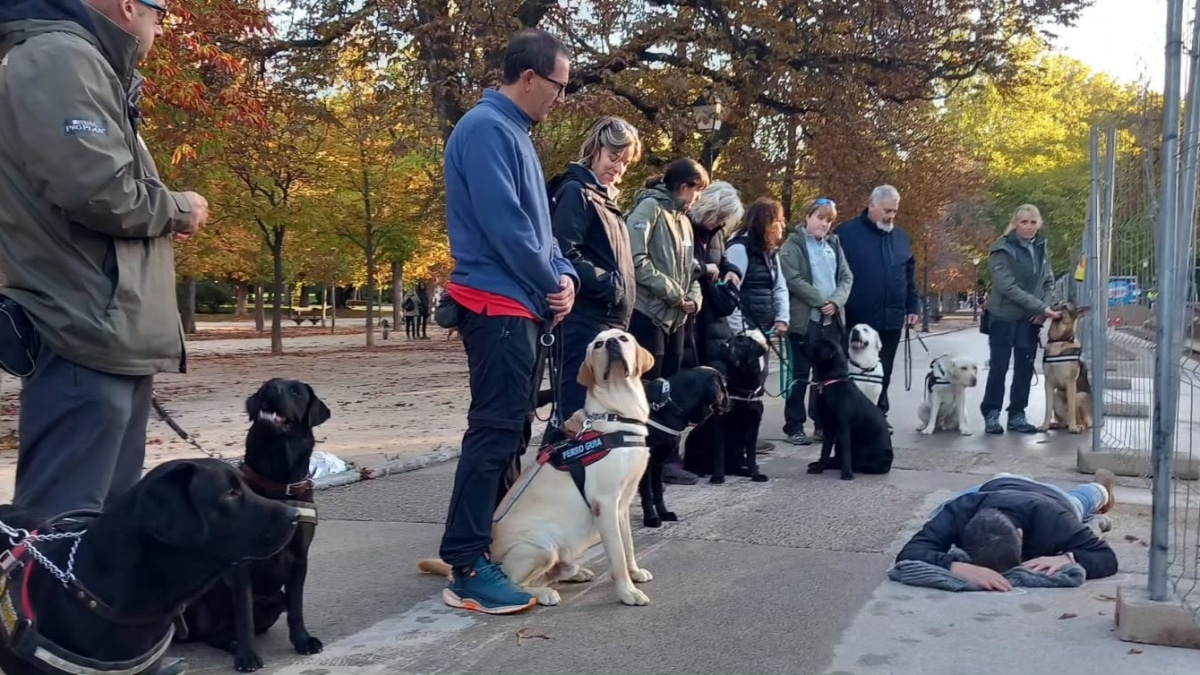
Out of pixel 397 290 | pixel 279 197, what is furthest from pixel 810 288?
pixel 397 290

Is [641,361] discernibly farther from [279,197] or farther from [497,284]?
[279,197]

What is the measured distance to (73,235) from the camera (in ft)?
9.55

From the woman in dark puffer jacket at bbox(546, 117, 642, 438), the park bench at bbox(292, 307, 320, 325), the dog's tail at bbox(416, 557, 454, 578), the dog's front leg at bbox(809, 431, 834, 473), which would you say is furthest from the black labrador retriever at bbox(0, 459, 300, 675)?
the park bench at bbox(292, 307, 320, 325)

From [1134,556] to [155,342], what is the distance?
15.3 feet

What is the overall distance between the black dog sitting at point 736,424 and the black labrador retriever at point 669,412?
0.82 m

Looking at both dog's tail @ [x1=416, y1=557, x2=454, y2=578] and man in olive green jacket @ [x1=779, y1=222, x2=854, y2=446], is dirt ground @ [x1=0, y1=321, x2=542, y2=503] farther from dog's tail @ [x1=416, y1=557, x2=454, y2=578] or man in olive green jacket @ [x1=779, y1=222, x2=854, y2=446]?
dog's tail @ [x1=416, y1=557, x2=454, y2=578]

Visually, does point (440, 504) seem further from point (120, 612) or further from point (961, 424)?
point (961, 424)

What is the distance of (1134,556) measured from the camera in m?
5.18

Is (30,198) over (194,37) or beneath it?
beneath

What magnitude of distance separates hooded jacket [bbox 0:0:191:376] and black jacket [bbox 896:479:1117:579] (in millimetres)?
3540

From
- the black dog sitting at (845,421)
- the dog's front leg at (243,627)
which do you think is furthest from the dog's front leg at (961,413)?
the dog's front leg at (243,627)

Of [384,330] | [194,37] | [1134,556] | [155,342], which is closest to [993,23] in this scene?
[194,37]

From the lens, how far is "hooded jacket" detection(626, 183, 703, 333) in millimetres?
6434

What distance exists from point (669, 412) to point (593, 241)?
135 centimetres
